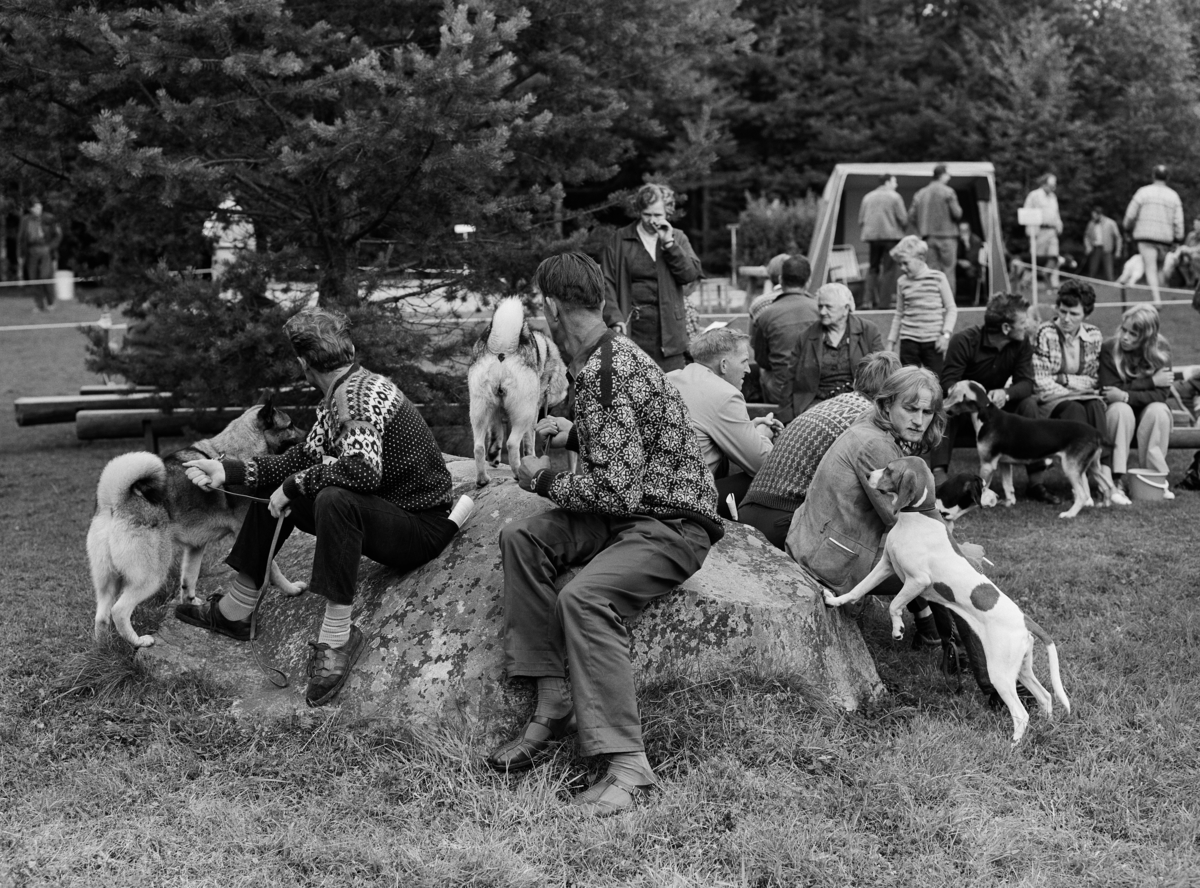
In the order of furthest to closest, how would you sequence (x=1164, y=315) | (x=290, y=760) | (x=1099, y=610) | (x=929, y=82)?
(x=929, y=82) → (x=1164, y=315) → (x=1099, y=610) → (x=290, y=760)

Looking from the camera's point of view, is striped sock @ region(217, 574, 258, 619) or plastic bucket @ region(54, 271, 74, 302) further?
plastic bucket @ region(54, 271, 74, 302)

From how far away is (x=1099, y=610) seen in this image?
5906 mm

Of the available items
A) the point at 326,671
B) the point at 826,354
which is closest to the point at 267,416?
the point at 326,671

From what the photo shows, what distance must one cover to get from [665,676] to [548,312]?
142 cm

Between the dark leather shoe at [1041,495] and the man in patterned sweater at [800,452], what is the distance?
3.61 m

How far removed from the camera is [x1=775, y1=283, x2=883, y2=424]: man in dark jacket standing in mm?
7523

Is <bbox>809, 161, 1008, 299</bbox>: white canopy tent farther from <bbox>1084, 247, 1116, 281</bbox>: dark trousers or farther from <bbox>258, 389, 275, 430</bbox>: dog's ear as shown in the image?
<bbox>258, 389, 275, 430</bbox>: dog's ear

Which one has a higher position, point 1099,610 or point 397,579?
point 397,579

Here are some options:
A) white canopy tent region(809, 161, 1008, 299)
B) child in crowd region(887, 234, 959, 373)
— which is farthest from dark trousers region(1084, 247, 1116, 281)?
child in crowd region(887, 234, 959, 373)

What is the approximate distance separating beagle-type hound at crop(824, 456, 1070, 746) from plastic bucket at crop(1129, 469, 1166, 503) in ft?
14.6

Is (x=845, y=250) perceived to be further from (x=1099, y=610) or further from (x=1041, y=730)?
(x=1041, y=730)

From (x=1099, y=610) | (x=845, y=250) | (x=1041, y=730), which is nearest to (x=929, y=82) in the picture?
(x=845, y=250)

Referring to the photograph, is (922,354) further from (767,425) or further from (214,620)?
(214,620)

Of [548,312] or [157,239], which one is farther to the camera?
[157,239]
